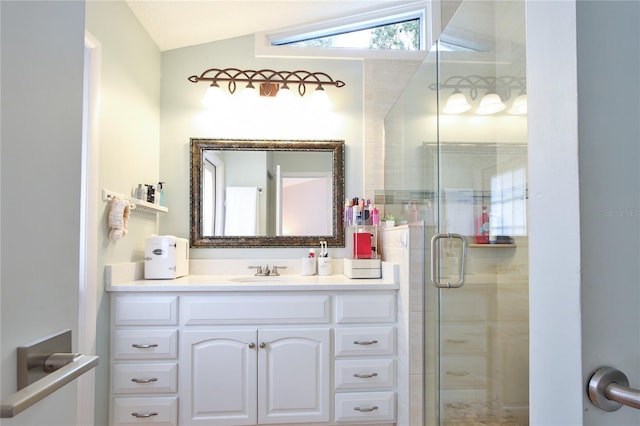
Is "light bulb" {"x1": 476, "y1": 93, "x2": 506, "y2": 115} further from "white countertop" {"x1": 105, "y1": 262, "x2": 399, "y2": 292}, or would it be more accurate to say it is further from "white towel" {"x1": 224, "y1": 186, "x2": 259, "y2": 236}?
"white towel" {"x1": 224, "y1": 186, "x2": 259, "y2": 236}

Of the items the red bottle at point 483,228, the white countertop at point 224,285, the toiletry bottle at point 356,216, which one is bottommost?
the white countertop at point 224,285

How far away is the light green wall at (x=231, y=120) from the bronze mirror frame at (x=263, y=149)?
0.14 feet

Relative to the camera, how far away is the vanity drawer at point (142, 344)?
6.54 feet

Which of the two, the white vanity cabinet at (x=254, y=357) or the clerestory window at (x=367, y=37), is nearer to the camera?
the white vanity cabinet at (x=254, y=357)

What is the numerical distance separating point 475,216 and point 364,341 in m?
0.94

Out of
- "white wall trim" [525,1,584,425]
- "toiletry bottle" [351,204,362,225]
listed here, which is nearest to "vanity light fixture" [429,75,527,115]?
"white wall trim" [525,1,584,425]

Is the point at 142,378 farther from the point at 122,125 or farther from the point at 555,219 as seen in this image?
the point at 555,219

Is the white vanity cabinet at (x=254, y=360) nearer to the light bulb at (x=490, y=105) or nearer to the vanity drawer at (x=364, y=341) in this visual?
the vanity drawer at (x=364, y=341)

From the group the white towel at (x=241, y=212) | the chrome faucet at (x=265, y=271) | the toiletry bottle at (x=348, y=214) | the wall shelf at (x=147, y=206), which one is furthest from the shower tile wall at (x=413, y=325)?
the wall shelf at (x=147, y=206)

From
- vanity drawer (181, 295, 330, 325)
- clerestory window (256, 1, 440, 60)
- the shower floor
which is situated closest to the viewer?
the shower floor

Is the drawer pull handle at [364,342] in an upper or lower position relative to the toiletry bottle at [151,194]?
lower

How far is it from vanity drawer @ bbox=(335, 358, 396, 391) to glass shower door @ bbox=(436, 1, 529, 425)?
0.34 m

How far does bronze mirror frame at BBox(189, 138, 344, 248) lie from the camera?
264 cm

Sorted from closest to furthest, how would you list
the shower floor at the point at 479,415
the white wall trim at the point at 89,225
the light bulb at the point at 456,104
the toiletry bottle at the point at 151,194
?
the shower floor at the point at 479,415
the light bulb at the point at 456,104
the white wall trim at the point at 89,225
the toiletry bottle at the point at 151,194
